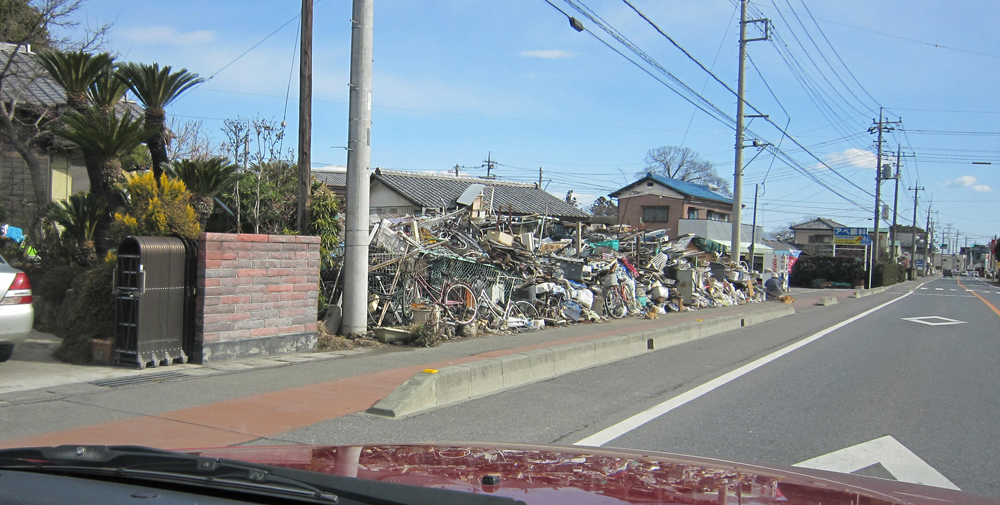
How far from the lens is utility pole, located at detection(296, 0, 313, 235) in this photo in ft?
34.9

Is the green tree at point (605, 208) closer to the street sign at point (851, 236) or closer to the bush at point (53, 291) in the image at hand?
the street sign at point (851, 236)

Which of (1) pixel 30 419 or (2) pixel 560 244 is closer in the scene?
(1) pixel 30 419

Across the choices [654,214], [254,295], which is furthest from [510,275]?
[654,214]

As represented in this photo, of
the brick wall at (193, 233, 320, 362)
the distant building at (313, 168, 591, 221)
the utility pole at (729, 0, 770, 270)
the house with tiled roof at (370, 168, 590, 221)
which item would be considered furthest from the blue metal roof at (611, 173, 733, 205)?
the brick wall at (193, 233, 320, 362)

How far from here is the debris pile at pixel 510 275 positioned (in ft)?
41.1

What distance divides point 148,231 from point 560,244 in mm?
11595

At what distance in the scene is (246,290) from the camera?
8.89 m

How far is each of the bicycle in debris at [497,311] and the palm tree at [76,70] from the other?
285 inches

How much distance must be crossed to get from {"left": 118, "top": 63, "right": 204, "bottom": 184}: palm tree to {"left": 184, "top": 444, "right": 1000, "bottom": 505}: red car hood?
27.4 ft

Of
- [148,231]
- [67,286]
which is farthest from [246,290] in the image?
[67,286]

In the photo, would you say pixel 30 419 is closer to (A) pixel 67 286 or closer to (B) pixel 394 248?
(A) pixel 67 286

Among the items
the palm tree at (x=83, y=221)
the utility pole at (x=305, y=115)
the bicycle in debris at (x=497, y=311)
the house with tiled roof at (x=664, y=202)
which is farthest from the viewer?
the house with tiled roof at (x=664, y=202)

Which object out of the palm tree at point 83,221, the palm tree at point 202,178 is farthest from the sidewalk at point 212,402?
the palm tree at point 83,221

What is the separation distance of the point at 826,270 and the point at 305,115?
51905 mm
